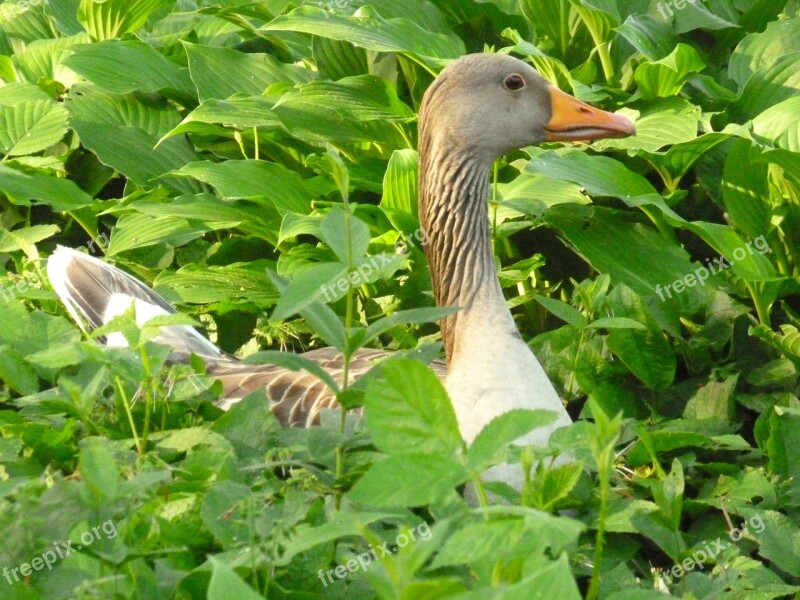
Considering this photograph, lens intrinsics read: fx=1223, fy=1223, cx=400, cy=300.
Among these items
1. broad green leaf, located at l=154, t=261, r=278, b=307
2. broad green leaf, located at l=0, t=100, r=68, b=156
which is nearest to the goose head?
broad green leaf, located at l=154, t=261, r=278, b=307

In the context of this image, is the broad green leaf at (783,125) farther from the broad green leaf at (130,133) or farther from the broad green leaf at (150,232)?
the broad green leaf at (130,133)

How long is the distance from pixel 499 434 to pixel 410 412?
17 centimetres

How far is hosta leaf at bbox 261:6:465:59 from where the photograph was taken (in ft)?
15.4

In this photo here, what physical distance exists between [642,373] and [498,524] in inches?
84.7

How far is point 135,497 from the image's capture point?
2.34 m

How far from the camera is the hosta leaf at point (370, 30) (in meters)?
4.70

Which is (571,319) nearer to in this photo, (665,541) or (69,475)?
(665,541)

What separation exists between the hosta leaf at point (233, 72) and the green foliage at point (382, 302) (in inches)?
0.7

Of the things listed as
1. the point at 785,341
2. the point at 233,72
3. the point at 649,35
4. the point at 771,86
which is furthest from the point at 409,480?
the point at 233,72

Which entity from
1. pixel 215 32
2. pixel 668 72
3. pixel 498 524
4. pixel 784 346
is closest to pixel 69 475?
pixel 498 524

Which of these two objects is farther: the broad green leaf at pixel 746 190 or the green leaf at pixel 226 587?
the broad green leaf at pixel 746 190

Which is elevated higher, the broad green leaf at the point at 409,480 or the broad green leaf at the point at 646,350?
the broad green leaf at the point at 409,480

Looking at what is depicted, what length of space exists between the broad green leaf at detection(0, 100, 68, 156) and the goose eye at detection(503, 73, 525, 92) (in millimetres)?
2303

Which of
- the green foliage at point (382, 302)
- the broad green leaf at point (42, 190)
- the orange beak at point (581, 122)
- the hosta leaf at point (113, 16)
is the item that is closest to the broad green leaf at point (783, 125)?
the green foliage at point (382, 302)
